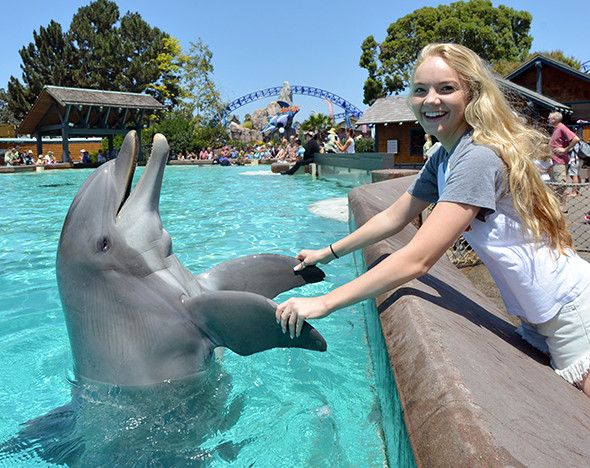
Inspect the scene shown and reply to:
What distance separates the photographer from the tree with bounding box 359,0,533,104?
38625 mm

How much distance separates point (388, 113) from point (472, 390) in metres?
24.2

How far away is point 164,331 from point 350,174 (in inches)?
485

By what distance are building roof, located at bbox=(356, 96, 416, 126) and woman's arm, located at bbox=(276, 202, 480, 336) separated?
2210cm

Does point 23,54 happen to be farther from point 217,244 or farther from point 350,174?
point 217,244

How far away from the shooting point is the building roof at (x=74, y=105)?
26.6 m

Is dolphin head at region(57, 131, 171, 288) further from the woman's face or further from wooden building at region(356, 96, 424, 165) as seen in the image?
wooden building at region(356, 96, 424, 165)

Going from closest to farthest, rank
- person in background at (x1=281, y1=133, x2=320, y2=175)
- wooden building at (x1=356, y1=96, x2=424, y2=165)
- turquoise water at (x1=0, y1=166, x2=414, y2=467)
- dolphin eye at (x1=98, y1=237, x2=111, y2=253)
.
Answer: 1. dolphin eye at (x1=98, y1=237, x2=111, y2=253)
2. turquoise water at (x1=0, y1=166, x2=414, y2=467)
3. person in background at (x1=281, y1=133, x2=320, y2=175)
4. wooden building at (x1=356, y1=96, x2=424, y2=165)

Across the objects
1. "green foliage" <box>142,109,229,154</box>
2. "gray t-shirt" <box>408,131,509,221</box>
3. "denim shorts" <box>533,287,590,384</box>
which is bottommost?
"denim shorts" <box>533,287,590,384</box>

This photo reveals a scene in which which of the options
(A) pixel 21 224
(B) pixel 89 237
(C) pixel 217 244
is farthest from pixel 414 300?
(A) pixel 21 224

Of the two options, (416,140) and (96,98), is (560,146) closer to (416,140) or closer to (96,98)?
(416,140)

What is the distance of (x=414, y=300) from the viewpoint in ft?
5.76

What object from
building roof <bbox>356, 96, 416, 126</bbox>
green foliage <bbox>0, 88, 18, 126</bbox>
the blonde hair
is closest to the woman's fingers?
the blonde hair

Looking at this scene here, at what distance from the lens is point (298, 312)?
1.67 metres

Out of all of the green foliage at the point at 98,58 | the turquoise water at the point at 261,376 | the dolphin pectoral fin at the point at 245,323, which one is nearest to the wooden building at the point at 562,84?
the turquoise water at the point at 261,376
